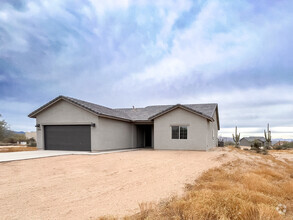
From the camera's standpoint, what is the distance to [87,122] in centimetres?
1557

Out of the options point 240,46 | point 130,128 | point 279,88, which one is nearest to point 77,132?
point 130,128

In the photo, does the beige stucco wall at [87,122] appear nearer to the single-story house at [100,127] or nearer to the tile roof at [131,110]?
the single-story house at [100,127]

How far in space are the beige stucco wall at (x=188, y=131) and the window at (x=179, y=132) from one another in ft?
0.87

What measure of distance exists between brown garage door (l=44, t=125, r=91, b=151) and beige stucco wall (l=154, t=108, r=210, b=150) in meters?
6.15

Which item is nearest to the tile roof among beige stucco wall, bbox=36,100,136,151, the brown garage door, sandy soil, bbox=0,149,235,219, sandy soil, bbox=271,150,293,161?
beige stucco wall, bbox=36,100,136,151

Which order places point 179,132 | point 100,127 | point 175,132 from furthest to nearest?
point 175,132
point 179,132
point 100,127

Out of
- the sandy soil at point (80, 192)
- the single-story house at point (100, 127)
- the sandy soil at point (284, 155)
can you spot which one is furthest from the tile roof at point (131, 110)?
the sandy soil at point (80, 192)

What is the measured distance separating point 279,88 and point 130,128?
13.8 m

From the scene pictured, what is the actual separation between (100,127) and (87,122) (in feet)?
3.66

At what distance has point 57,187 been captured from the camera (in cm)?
559

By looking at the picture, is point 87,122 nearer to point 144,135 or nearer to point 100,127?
point 100,127

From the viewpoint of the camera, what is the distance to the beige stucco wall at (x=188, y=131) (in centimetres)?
1690

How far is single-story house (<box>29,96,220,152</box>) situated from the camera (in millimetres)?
15602

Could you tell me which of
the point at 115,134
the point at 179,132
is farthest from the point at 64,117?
the point at 179,132
